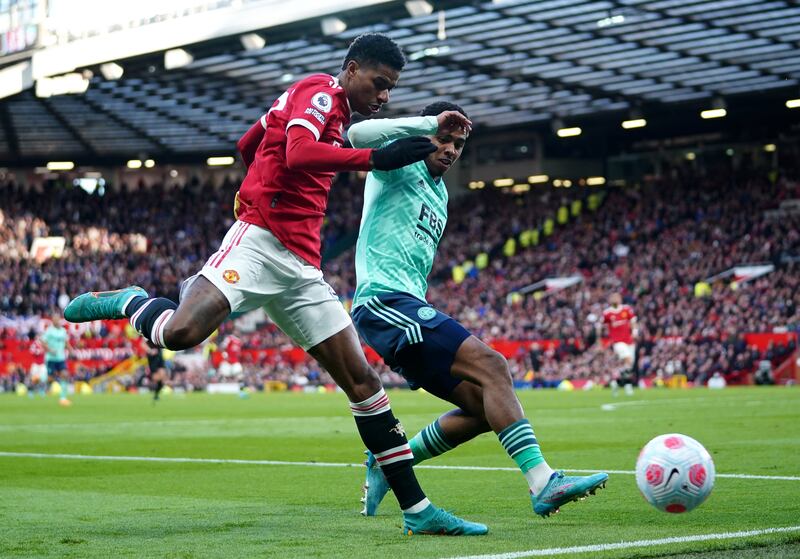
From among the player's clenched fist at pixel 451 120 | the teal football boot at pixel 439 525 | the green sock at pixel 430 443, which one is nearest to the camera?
the teal football boot at pixel 439 525

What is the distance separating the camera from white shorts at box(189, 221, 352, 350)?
18.0ft

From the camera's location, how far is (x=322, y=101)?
5.53 metres

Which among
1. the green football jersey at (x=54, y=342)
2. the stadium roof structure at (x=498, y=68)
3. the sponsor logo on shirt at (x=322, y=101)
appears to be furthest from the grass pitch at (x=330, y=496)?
the stadium roof structure at (x=498, y=68)

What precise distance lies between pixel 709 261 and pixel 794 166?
6.31 m

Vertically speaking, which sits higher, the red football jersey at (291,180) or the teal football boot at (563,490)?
the red football jersey at (291,180)

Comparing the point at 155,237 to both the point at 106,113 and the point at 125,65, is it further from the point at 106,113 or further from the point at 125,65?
the point at 125,65

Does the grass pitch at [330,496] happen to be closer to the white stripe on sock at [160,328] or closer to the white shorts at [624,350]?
the white stripe on sock at [160,328]

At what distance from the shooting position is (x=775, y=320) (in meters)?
30.9

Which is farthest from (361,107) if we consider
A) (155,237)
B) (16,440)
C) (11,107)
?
(155,237)

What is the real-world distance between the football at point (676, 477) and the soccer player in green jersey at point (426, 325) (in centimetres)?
25

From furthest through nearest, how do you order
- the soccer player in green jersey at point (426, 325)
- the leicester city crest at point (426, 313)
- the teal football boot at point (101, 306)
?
the teal football boot at point (101, 306) < the leicester city crest at point (426, 313) < the soccer player in green jersey at point (426, 325)

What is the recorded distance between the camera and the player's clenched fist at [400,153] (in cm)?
530

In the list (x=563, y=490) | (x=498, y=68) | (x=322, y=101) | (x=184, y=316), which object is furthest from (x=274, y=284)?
(x=498, y=68)

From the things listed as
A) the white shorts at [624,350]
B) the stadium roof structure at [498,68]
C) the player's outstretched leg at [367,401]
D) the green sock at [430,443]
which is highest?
the stadium roof structure at [498,68]
